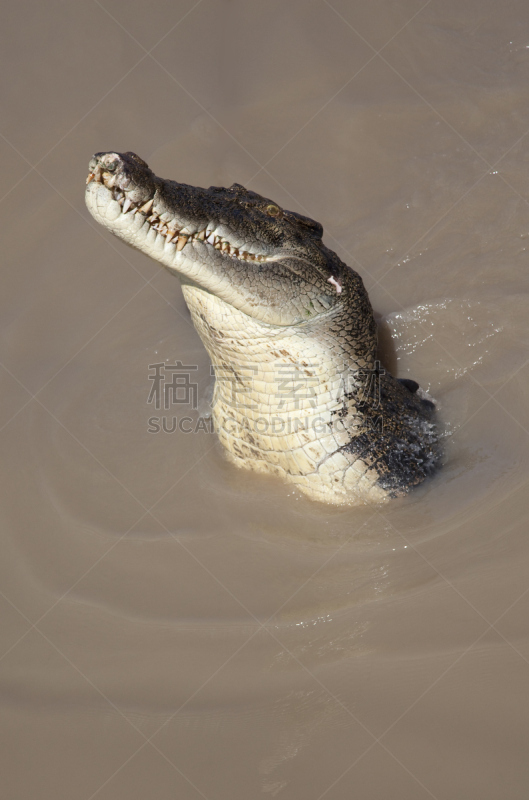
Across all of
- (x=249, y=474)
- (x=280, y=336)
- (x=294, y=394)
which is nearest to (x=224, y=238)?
(x=280, y=336)

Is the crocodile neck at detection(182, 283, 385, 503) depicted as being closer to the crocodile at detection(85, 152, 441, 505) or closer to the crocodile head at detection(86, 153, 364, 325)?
the crocodile at detection(85, 152, 441, 505)

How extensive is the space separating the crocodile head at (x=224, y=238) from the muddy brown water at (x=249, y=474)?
41.9 inches

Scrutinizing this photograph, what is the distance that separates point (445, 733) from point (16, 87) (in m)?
5.72

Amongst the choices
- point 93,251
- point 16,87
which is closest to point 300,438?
point 93,251

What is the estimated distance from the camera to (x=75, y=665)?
2836mm

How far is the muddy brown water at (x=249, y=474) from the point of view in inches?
98.3

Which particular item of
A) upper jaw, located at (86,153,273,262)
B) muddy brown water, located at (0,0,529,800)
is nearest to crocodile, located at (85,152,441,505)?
upper jaw, located at (86,153,273,262)

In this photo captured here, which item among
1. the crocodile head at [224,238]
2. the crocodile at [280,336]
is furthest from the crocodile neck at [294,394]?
the crocodile head at [224,238]

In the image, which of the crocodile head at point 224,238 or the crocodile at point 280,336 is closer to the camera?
the crocodile head at point 224,238

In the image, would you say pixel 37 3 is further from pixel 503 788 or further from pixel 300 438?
pixel 503 788

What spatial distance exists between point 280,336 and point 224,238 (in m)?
0.53

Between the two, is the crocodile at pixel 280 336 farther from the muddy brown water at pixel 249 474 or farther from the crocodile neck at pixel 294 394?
the muddy brown water at pixel 249 474

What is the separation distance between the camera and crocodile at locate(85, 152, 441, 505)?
229 centimetres

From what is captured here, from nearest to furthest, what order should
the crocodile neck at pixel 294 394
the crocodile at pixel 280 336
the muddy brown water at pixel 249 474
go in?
the crocodile at pixel 280 336
the muddy brown water at pixel 249 474
the crocodile neck at pixel 294 394
